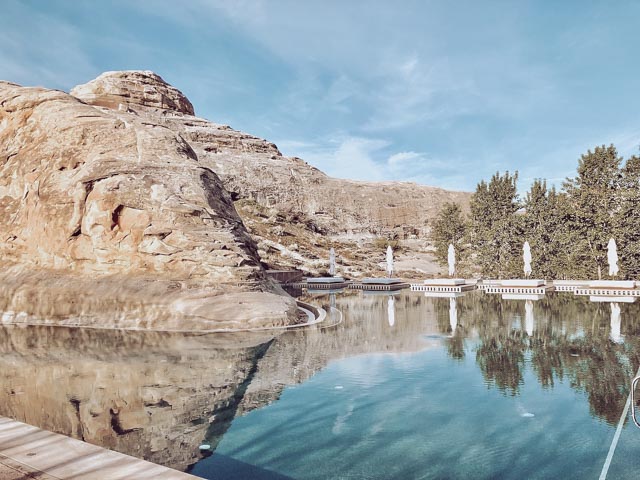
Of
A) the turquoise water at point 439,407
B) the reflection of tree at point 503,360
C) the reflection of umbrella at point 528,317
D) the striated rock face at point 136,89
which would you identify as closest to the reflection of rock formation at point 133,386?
the turquoise water at point 439,407

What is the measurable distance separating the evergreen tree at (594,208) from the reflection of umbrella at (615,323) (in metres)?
8.07

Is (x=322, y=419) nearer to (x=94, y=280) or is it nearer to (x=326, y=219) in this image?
(x=94, y=280)

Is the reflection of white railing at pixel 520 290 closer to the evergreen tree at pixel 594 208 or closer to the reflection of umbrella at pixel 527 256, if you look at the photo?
the reflection of umbrella at pixel 527 256

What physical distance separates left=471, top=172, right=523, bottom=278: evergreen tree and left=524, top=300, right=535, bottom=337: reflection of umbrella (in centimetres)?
1086

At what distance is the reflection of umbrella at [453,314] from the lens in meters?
15.6

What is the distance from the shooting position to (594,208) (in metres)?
26.8

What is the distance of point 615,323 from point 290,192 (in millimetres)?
50417

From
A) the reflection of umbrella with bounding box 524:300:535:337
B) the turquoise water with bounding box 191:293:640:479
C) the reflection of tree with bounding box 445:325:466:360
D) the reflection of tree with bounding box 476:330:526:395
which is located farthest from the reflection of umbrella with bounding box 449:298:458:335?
the reflection of umbrella with bounding box 524:300:535:337

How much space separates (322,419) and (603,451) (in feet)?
12.6

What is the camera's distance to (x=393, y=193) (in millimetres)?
68688

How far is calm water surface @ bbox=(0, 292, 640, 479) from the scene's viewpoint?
572 cm

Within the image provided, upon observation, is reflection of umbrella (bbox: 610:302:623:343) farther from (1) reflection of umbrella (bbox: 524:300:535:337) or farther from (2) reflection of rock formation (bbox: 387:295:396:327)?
(2) reflection of rock formation (bbox: 387:295:396:327)

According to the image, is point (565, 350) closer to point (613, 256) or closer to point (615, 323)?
point (615, 323)

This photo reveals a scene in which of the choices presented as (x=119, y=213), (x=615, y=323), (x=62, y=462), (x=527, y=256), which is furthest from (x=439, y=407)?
(x=527, y=256)
